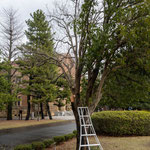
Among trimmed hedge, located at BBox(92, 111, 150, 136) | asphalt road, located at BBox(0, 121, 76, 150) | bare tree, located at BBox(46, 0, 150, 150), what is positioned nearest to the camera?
bare tree, located at BBox(46, 0, 150, 150)

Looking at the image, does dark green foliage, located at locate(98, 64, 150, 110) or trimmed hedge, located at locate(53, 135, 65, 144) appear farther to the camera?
trimmed hedge, located at locate(53, 135, 65, 144)

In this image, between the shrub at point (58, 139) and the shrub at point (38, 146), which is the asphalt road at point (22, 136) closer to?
the shrub at point (38, 146)

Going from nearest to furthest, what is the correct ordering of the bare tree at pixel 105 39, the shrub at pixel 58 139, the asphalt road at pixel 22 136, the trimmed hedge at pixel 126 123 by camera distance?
the bare tree at pixel 105 39 < the shrub at pixel 58 139 < the asphalt road at pixel 22 136 < the trimmed hedge at pixel 126 123

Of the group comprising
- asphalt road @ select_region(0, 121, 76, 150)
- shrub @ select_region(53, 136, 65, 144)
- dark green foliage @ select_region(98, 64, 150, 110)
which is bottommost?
asphalt road @ select_region(0, 121, 76, 150)

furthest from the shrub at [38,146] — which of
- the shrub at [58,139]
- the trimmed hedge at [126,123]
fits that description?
the trimmed hedge at [126,123]

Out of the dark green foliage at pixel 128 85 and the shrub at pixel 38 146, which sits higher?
the dark green foliage at pixel 128 85

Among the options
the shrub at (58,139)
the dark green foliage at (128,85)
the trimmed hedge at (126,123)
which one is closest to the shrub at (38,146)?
the shrub at (58,139)

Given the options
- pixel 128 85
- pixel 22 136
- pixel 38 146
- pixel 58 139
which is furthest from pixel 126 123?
pixel 22 136

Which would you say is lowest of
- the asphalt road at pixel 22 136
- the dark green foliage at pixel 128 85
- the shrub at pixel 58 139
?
the asphalt road at pixel 22 136

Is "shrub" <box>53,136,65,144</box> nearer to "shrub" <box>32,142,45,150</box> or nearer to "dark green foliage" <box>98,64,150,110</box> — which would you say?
"shrub" <box>32,142,45,150</box>

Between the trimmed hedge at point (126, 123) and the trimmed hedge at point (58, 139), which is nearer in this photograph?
the trimmed hedge at point (58, 139)

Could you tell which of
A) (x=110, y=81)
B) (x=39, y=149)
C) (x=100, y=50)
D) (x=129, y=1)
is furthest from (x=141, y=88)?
(x=39, y=149)

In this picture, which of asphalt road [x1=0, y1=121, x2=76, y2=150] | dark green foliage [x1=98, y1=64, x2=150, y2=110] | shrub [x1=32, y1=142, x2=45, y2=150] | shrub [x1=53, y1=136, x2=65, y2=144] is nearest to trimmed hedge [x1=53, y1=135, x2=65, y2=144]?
shrub [x1=53, y1=136, x2=65, y2=144]

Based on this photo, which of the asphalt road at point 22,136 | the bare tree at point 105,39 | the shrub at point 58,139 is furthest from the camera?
the asphalt road at point 22,136
